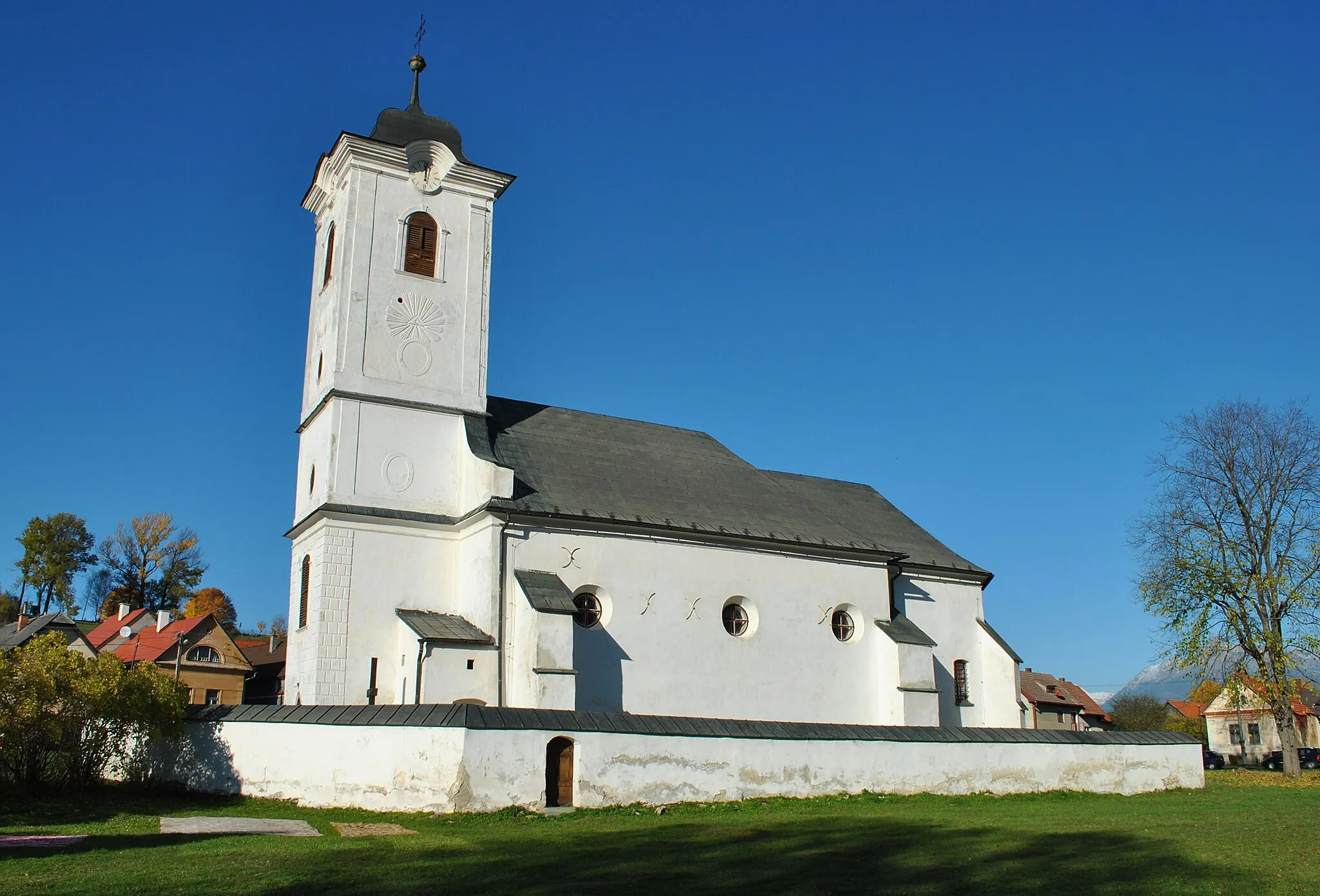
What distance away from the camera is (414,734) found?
1645cm

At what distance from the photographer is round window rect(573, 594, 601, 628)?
74.3 feet

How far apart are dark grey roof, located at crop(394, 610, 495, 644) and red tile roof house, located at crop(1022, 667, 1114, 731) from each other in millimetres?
35175

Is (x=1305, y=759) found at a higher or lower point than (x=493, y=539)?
lower

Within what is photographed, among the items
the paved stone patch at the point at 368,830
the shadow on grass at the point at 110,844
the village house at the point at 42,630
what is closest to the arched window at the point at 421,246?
the paved stone patch at the point at 368,830

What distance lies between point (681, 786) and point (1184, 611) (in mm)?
20734

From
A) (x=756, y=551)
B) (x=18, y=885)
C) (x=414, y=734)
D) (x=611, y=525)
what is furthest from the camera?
(x=756, y=551)

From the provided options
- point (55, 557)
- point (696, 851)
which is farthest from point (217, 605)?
point (696, 851)

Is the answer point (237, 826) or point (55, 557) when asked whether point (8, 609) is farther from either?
point (237, 826)

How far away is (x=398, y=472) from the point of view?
77.9ft

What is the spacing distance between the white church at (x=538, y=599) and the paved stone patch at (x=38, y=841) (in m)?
4.13

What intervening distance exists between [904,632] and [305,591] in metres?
14.2

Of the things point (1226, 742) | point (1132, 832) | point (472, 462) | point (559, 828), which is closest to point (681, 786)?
point (559, 828)

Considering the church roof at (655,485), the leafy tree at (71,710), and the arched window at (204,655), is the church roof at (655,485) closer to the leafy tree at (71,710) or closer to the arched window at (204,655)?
the leafy tree at (71,710)

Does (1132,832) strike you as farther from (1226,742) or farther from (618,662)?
(1226,742)
